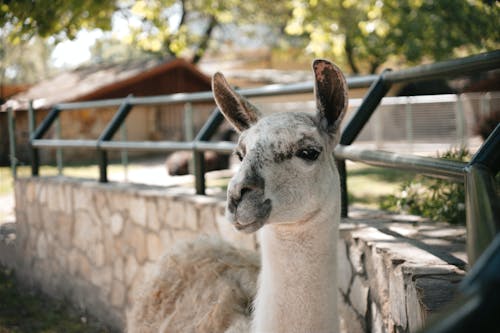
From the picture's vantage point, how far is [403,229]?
3.46 m

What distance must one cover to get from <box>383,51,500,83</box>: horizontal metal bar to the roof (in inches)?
683

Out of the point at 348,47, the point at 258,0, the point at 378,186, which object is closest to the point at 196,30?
the point at 258,0

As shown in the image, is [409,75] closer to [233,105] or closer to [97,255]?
[233,105]

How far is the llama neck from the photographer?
2.25 m

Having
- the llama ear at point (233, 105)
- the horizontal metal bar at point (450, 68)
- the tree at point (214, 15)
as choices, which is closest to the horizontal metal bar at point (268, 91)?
the horizontal metal bar at point (450, 68)

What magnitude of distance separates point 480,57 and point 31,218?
6101 mm

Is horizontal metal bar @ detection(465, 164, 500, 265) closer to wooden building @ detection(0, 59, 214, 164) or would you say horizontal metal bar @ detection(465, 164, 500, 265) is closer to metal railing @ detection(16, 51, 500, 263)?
metal railing @ detection(16, 51, 500, 263)

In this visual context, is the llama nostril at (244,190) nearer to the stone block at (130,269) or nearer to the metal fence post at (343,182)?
the metal fence post at (343,182)

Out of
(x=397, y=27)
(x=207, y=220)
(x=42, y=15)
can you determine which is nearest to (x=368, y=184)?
(x=207, y=220)

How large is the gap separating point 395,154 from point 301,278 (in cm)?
102

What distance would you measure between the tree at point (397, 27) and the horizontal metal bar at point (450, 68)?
1551 millimetres

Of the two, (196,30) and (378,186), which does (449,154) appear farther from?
(196,30)

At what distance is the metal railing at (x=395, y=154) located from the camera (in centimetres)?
162

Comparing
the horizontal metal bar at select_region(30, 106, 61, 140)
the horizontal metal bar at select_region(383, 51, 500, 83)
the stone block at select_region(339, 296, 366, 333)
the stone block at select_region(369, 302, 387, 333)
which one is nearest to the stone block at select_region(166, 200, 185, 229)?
the stone block at select_region(339, 296, 366, 333)
